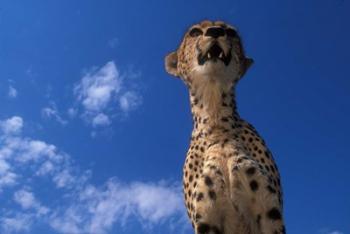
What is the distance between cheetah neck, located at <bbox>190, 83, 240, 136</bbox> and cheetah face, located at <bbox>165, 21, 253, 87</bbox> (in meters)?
0.13

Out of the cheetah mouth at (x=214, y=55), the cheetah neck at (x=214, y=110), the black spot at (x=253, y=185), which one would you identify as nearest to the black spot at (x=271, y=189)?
the black spot at (x=253, y=185)

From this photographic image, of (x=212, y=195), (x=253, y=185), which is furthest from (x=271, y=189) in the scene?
(x=212, y=195)

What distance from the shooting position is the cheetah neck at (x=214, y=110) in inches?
193

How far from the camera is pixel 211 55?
16.2 feet

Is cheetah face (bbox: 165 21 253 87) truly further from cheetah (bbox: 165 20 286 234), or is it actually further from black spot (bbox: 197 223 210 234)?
black spot (bbox: 197 223 210 234)

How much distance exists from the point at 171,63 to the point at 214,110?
95cm

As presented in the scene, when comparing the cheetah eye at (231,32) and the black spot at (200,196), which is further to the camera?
the cheetah eye at (231,32)

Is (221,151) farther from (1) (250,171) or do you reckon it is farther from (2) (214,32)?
(2) (214,32)

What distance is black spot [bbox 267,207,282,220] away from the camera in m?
4.32

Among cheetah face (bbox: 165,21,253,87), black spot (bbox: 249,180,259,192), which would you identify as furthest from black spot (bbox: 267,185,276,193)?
cheetah face (bbox: 165,21,253,87)

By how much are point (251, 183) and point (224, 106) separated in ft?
3.10

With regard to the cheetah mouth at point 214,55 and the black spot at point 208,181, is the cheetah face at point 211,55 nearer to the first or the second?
the cheetah mouth at point 214,55

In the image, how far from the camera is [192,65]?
5.12 m

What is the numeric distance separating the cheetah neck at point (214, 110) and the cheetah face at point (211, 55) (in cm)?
13
